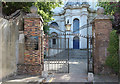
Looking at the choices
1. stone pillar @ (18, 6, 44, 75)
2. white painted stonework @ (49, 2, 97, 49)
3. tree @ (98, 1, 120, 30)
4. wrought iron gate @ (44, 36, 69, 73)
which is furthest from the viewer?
white painted stonework @ (49, 2, 97, 49)

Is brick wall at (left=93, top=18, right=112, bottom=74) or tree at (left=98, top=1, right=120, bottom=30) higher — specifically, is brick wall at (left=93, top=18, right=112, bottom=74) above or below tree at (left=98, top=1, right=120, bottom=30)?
below

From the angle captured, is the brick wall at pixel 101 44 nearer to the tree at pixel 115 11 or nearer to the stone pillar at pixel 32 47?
the tree at pixel 115 11

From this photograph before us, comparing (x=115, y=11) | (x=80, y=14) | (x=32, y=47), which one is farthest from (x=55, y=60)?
(x=80, y=14)

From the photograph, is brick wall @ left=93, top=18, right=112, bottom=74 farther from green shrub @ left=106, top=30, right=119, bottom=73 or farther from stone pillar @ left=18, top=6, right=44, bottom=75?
stone pillar @ left=18, top=6, right=44, bottom=75

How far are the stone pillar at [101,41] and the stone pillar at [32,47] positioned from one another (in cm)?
323

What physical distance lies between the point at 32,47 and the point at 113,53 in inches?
177

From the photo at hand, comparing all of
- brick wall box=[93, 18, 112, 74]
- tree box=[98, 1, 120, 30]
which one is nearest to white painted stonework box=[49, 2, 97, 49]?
tree box=[98, 1, 120, 30]

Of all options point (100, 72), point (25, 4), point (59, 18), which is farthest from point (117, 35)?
point (59, 18)

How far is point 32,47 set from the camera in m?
6.66

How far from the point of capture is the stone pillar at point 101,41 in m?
6.64

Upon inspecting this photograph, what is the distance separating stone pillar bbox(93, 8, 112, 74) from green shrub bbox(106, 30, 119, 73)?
233 millimetres

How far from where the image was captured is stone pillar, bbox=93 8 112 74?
6.64m

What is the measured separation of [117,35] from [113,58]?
127cm

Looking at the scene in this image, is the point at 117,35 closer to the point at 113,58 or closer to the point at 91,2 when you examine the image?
the point at 113,58
